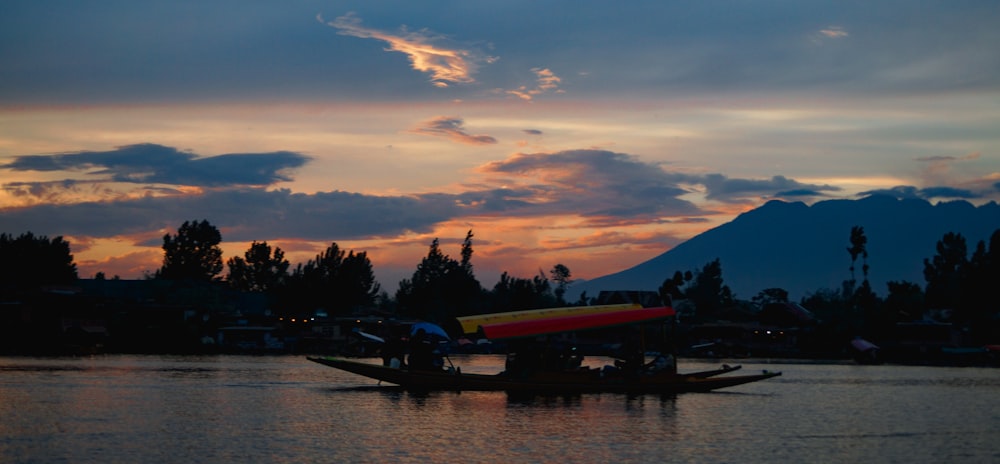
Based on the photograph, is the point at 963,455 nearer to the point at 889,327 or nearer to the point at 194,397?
the point at 194,397

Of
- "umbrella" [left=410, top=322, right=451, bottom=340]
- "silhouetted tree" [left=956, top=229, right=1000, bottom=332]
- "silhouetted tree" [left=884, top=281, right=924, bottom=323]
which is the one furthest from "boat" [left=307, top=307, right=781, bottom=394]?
"silhouetted tree" [left=884, top=281, right=924, bottom=323]

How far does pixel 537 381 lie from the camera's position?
123 feet

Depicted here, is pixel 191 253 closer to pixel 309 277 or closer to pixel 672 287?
pixel 309 277

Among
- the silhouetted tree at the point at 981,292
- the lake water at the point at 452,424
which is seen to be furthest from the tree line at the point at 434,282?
the lake water at the point at 452,424

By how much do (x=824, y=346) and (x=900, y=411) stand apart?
63.1 m

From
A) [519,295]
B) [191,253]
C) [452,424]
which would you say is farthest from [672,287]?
[452,424]

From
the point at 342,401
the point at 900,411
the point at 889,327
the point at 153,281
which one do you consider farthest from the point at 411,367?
the point at 153,281

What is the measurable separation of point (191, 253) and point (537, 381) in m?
98.5

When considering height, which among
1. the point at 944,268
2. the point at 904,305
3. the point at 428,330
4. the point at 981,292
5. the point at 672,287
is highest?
the point at 944,268

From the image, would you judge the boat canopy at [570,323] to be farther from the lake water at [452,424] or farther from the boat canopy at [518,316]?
the lake water at [452,424]

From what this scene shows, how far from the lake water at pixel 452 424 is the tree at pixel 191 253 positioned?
80394 millimetres

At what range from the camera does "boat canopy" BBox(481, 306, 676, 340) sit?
122 ft

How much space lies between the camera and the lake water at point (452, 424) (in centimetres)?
2491

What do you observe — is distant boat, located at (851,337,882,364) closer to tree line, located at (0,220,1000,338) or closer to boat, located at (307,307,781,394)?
tree line, located at (0,220,1000,338)
